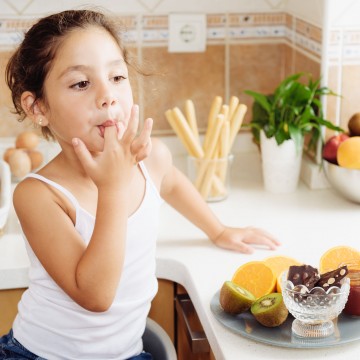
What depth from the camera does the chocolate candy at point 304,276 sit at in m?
1.11

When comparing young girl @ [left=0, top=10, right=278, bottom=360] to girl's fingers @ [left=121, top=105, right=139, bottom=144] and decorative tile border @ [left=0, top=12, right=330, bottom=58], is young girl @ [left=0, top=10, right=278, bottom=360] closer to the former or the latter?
girl's fingers @ [left=121, top=105, right=139, bottom=144]

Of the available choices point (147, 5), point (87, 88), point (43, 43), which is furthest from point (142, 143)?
point (147, 5)

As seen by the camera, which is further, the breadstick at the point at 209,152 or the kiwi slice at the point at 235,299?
the breadstick at the point at 209,152

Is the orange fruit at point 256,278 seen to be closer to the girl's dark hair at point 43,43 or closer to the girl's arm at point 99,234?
the girl's arm at point 99,234

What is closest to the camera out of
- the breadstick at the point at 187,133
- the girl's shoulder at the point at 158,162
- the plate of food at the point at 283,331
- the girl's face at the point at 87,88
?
the plate of food at the point at 283,331

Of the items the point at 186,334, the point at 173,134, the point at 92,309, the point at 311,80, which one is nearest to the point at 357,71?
the point at 311,80

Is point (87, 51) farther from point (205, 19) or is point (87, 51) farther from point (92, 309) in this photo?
point (205, 19)

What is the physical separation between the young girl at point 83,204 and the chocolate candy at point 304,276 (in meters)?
0.26

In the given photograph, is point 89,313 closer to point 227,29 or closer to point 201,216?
point 201,216

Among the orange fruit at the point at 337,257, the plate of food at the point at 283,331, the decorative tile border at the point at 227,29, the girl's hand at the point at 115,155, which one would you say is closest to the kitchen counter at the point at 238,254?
the plate of food at the point at 283,331

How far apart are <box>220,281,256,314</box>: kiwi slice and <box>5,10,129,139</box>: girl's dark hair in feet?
1.45

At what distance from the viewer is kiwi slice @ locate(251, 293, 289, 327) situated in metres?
1.12

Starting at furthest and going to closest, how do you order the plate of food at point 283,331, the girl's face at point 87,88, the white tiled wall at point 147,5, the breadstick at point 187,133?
the white tiled wall at point 147,5 < the breadstick at point 187,133 < the girl's face at point 87,88 < the plate of food at point 283,331

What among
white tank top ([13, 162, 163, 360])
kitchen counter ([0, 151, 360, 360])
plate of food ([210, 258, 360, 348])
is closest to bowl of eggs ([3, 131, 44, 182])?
kitchen counter ([0, 151, 360, 360])
